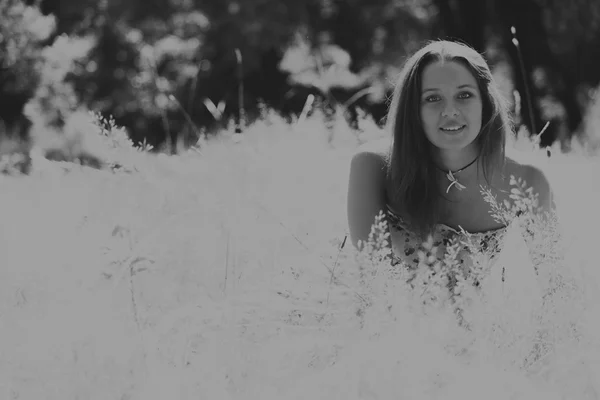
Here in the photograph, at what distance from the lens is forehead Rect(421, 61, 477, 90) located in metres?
2.40

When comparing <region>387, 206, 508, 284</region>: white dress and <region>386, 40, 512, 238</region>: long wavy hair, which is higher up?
<region>386, 40, 512, 238</region>: long wavy hair

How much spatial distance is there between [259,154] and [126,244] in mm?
765

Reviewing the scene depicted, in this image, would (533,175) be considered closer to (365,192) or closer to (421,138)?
(421,138)

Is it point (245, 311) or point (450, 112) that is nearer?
point (245, 311)

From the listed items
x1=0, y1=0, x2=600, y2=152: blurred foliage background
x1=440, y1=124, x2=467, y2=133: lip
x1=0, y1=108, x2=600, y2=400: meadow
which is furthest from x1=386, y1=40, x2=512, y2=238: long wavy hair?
x1=0, y1=0, x2=600, y2=152: blurred foliage background

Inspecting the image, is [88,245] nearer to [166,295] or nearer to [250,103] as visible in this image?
[166,295]

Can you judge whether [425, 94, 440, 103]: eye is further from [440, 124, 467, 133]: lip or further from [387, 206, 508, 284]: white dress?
[387, 206, 508, 284]: white dress

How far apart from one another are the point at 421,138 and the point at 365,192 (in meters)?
0.27

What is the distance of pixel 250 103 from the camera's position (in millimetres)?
11023

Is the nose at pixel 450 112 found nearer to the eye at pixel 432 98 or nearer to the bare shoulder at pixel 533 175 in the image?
the eye at pixel 432 98

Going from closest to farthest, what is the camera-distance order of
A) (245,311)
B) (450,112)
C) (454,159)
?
(245,311) → (450,112) → (454,159)

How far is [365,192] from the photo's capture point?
2490 mm

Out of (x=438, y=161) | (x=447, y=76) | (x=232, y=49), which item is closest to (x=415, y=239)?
(x=438, y=161)

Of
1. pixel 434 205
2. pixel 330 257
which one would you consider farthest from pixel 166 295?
pixel 434 205
